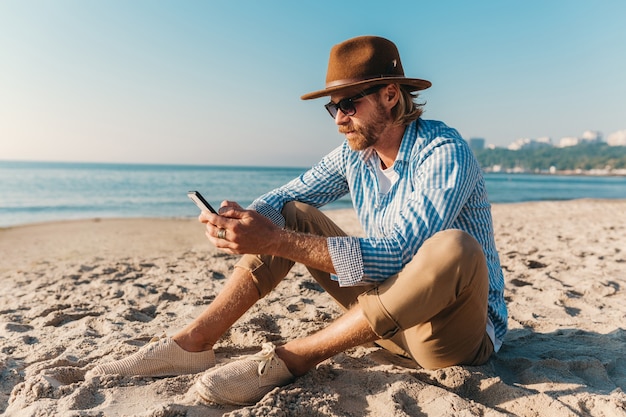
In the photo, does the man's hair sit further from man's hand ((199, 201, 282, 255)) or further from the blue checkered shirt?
man's hand ((199, 201, 282, 255))

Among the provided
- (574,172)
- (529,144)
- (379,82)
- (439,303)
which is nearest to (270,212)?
(379,82)

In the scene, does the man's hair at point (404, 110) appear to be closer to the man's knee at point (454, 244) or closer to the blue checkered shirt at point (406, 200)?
the blue checkered shirt at point (406, 200)

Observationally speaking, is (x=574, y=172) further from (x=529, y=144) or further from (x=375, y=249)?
(x=375, y=249)

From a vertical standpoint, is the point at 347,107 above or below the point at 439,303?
above

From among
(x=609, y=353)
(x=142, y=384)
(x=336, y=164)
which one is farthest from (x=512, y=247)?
(x=142, y=384)

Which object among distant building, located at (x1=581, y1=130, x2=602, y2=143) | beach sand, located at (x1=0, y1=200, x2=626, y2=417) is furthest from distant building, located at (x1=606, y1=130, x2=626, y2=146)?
beach sand, located at (x1=0, y1=200, x2=626, y2=417)

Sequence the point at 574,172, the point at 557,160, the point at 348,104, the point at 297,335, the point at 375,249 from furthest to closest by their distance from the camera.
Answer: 1. the point at 557,160
2. the point at 574,172
3. the point at 297,335
4. the point at 348,104
5. the point at 375,249

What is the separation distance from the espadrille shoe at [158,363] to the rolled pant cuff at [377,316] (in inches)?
38.7

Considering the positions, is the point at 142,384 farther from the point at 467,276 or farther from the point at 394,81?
the point at 394,81

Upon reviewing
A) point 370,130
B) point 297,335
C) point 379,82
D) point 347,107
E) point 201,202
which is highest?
point 379,82

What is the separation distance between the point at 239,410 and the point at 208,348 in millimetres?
603

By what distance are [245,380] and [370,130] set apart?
4.54 feet

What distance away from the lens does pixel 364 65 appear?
2379 mm

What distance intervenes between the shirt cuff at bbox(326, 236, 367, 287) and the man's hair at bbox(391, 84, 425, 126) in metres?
0.83
